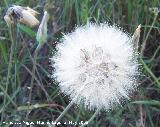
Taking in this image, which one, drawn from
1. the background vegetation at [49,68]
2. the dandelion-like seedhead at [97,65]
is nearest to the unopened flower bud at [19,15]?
the dandelion-like seedhead at [97,65]

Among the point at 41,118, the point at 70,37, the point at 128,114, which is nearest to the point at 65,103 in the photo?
the point at 41,118

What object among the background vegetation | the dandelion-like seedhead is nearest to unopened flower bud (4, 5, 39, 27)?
the dandelion-like seedhead

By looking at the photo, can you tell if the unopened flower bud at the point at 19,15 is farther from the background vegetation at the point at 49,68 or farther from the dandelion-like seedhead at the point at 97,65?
the background vegetation at the point at 49,68

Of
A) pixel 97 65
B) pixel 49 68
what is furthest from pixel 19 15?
pixel 49 68

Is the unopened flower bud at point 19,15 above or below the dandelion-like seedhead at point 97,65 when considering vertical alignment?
above

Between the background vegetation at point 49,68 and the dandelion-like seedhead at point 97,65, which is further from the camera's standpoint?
the background vegetation at point 49,68

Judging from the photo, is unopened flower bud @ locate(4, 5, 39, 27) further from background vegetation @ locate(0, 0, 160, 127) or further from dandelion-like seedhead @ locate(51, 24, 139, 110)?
background vegetation @ locate(0, 0, 160, 127)
